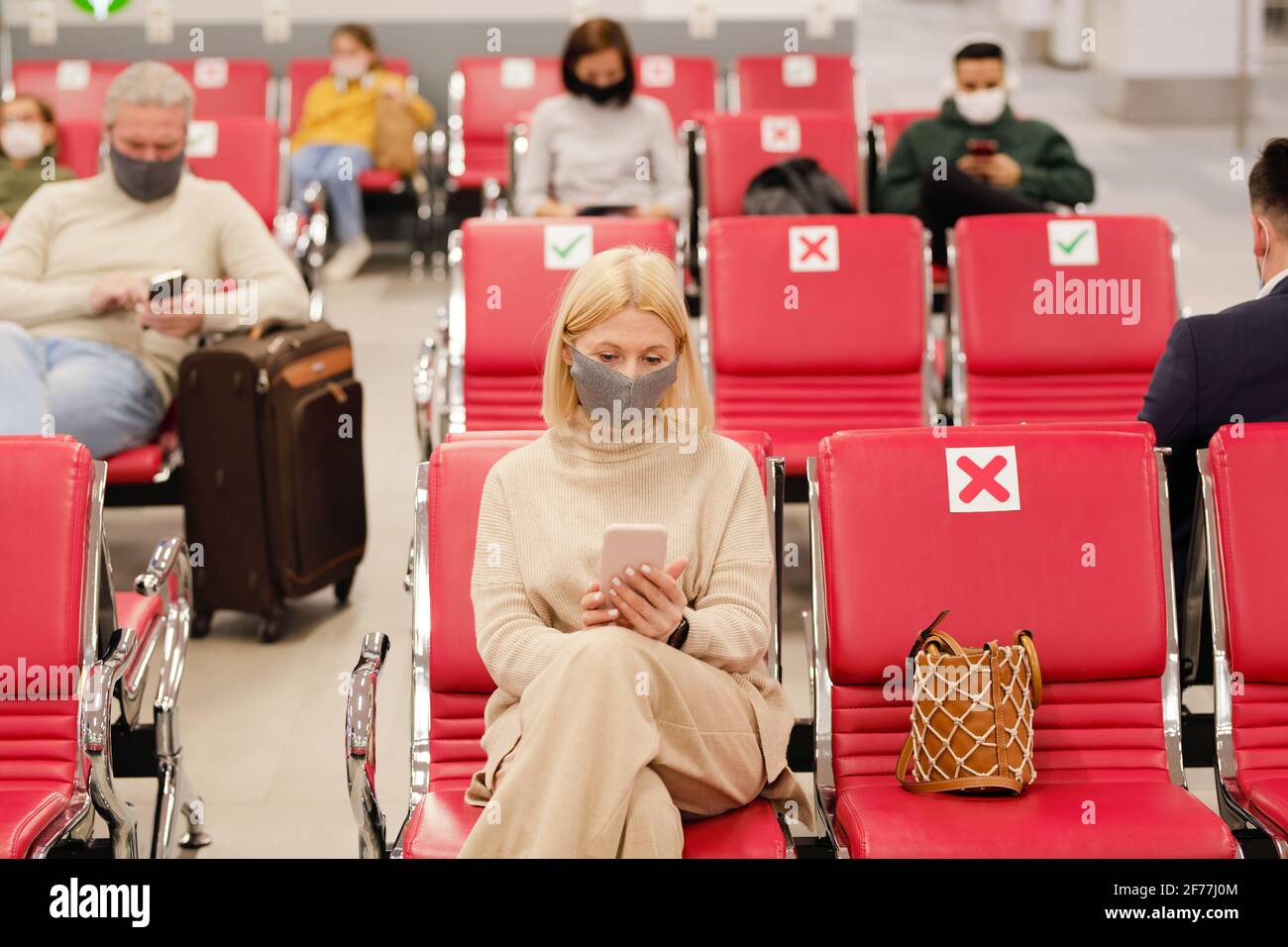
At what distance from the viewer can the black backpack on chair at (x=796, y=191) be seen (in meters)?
5.31

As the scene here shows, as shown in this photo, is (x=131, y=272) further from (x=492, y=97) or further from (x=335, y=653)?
(x=492, y=97)

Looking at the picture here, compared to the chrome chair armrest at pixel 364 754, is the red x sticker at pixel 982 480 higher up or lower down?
higher up

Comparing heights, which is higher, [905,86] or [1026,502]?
[905,86]

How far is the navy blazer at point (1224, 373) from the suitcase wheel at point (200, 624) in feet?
7.77

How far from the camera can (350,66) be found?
7.83 m

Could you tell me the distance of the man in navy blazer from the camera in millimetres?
2734

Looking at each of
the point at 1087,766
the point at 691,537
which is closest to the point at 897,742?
the point at 1087,766

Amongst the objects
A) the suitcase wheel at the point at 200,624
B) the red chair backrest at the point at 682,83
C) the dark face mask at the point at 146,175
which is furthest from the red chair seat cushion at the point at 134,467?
the red chair backrest at the point at 682,83

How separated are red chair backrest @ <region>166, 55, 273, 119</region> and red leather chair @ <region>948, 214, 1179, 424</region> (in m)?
4.85

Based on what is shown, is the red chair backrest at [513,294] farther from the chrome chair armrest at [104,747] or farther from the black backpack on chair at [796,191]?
the chrome chair armrest at [104,747]

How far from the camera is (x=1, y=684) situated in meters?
2.40

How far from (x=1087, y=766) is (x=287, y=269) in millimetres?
2596
